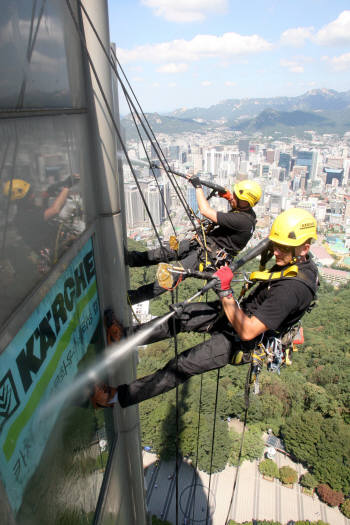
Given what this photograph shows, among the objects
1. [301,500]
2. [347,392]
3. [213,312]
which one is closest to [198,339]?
[347,392]

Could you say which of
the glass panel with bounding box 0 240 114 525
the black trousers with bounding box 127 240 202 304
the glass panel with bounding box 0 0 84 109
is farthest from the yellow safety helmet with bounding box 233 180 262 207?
the glass panel with bounding box 0 0 84 109

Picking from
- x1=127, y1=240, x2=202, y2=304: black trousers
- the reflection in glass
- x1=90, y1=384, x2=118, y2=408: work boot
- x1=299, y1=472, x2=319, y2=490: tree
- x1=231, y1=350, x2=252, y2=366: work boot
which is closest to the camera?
the reflection in glass

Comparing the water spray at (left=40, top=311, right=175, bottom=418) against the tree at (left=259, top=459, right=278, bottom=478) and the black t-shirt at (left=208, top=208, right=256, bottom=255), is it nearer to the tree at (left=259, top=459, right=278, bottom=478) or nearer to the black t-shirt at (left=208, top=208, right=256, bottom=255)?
the black t-shirt at (left=208, top=208, right=256, bottom=255)

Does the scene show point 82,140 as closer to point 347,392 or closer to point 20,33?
point 20,33

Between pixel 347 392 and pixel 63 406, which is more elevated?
pixel 63 406

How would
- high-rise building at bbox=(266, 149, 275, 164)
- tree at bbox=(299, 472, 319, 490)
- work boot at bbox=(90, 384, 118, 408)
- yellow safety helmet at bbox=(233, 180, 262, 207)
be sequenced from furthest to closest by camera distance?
high-rise building at bbox=(266, 149, 275, 164), tree at bbox=(299, 472, 319, 490), yellow safety helmet at bbox=(233, 180, 262, 207), work boot at bbox=(90, 384, 118, 408)

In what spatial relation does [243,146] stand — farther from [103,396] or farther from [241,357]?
[103,396]

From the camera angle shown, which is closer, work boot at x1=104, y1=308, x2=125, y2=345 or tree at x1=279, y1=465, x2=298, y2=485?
work boot at x1=104, y1=308, x2=125, y2=345
